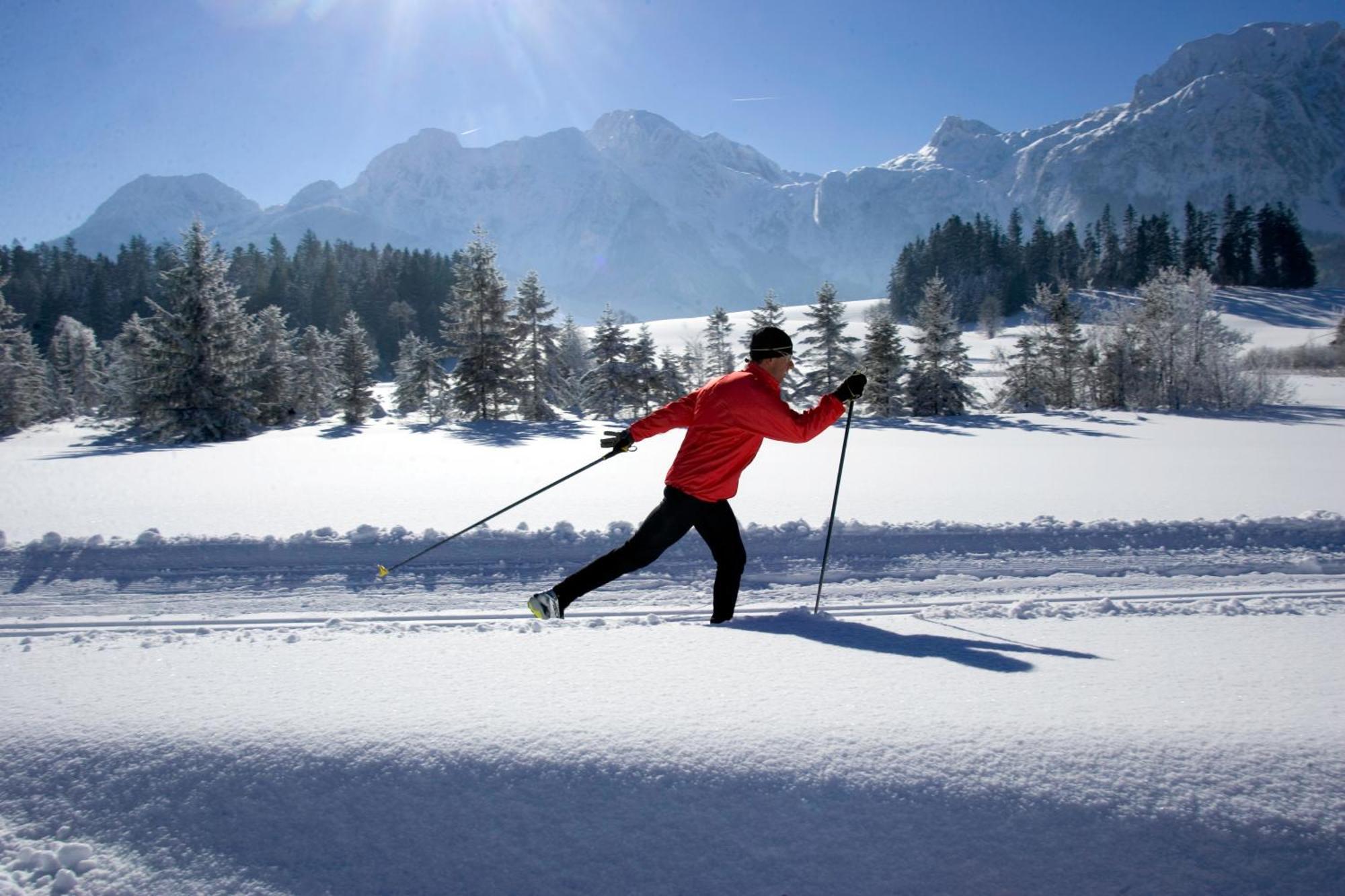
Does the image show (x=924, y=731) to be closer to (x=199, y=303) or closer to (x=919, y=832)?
(x=919, y=832)

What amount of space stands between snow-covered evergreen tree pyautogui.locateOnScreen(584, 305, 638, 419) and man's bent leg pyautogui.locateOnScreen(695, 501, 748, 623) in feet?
86.0

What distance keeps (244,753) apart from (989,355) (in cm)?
6184

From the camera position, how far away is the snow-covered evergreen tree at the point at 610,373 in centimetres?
3038

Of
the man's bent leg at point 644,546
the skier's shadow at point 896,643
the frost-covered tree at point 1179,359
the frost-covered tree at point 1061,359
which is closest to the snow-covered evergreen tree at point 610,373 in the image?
the frost-covered tree at point 1061,359

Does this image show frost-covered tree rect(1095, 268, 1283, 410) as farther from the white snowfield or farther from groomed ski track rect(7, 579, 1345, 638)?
the white snowfield

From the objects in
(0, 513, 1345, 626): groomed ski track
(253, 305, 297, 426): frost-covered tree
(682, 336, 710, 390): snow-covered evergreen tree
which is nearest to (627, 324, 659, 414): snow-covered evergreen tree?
(682, 336, 710, 390): snow-covered evergreen tree

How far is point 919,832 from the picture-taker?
1819 millimetres

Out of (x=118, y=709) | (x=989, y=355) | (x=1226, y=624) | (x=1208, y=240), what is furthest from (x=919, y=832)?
(x=1208, y=240)

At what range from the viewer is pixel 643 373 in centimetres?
3055

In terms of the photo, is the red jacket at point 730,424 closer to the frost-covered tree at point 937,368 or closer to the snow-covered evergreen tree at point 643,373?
the frost-covered tree at point 937,368

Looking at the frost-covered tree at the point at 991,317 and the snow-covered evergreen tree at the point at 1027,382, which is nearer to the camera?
the snow-covered evergreen tree at the point at 1027,382

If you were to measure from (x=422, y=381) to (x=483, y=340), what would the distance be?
35.5ft

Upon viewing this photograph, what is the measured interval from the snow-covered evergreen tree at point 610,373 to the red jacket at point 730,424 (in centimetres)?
2631

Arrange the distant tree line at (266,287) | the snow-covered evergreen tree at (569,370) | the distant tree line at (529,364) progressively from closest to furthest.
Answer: the distant tree line at (529,364) → the snow-covered evergreen tree at (569,370) → the distant tree line at (266,287)
